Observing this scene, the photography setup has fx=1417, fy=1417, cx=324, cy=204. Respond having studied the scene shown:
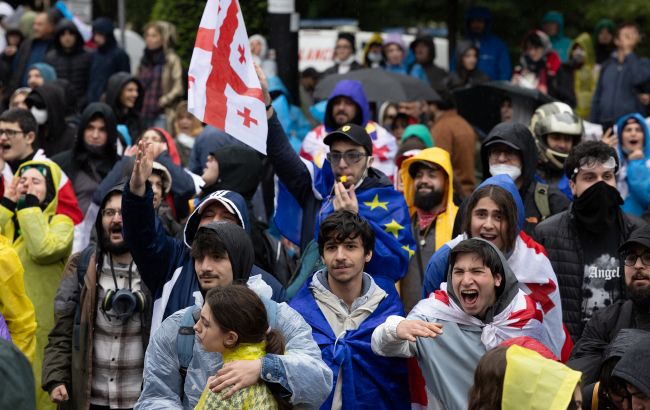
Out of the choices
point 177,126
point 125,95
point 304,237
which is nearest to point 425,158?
point 304,237

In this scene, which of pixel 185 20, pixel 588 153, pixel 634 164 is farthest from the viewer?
pixel 185 20

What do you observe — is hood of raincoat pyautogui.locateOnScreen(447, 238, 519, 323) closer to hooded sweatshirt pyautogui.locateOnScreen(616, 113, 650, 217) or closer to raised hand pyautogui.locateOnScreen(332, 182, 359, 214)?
raised hand pyautogui.locateOnScreen(332, 182, 359, 214)

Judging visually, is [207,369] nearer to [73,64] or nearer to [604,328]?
[604,328]

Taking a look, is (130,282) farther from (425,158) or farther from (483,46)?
(483,46)

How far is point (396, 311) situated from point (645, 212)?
3.34 meters

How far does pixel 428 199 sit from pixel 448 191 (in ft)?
0.58

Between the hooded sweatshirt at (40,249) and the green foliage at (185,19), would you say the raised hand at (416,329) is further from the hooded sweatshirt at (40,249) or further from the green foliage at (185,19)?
the green foliage at (185,19)

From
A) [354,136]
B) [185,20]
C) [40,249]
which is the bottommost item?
[40,249]

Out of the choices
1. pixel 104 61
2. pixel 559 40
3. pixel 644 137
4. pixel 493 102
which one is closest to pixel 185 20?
pixel 104 61

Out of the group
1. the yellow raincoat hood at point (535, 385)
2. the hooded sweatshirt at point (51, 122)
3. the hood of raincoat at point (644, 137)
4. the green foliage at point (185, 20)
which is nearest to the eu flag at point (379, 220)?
the yellow raincoat hood at point (535, 385)

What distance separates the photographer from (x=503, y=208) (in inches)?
288

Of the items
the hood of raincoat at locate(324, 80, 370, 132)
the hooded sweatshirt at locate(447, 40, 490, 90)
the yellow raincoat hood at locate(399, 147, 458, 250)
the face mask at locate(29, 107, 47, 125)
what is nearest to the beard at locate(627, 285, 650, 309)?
the yellow raincoat hood at locate(399, 147, 458, 250)

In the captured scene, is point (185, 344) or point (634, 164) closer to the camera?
point (185, 344)

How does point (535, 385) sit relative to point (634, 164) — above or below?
above
